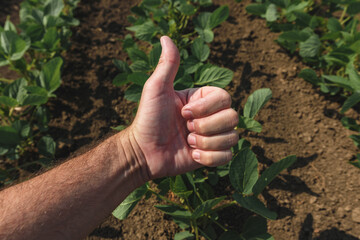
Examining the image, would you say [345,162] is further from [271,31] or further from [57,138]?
[57,138]

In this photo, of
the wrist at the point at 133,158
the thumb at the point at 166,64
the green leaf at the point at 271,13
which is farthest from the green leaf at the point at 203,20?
the wrist at the point at 133,158

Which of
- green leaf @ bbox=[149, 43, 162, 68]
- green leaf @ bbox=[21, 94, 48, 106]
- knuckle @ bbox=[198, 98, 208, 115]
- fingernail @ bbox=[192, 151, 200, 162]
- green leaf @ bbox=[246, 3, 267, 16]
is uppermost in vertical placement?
green leaf @ bbox=[246, 3, 267, 16]

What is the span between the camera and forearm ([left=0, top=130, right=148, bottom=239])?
793mm

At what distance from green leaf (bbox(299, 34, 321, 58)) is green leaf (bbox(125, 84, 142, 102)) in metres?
0.95

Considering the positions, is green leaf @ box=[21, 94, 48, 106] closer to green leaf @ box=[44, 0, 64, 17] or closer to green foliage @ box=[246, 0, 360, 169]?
green leaf @ box=[44, 0, 64, 17]

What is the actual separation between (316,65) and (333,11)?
19.3 inches

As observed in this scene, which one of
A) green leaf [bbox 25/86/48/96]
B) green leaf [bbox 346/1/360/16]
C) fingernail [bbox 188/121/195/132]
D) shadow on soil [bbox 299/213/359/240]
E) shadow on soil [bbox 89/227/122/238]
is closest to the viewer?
fingernail [bbox 188/121/195/132]

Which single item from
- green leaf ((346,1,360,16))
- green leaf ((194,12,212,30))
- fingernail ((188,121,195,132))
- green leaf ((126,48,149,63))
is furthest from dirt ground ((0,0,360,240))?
fingernail ((188,121,195,132))

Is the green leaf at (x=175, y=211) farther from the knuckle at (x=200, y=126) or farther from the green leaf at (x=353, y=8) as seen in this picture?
the green leaf at (x=353, y=8)

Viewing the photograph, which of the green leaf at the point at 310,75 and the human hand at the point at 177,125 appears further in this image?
the green leaf at the point at 310,75

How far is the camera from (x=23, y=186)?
889 millimetres

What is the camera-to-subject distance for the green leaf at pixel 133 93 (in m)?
1.24

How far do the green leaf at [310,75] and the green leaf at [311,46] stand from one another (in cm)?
12

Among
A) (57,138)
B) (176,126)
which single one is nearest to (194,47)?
(176,126)
